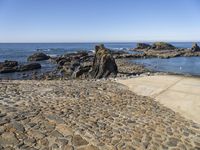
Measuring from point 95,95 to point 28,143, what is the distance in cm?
574

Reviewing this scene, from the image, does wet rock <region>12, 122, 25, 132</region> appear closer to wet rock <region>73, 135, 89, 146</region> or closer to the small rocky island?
the small rocky island

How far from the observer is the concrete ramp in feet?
35.0

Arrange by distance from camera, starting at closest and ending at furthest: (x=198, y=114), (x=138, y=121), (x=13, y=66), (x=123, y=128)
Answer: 1. (x=123, y=128)
2. (x=138, y=121)
3. (x=198, y=114)
4. (x=13, y=66)

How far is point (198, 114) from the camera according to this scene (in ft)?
33.0

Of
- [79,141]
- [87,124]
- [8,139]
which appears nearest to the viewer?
[8,139]

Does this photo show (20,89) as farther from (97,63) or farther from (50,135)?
(97,63)

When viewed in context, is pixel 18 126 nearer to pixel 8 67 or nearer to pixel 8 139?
pixel 8 139

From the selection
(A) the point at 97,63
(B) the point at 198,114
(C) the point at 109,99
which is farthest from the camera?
(A) the point at 97,63

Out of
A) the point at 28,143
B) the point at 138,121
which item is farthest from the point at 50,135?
the point at 138,121

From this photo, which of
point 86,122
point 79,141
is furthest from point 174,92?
point 79,141

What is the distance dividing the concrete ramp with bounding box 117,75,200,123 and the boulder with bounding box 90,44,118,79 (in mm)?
9535

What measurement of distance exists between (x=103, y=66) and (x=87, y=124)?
18.6 metres

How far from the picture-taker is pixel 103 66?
26.4 m

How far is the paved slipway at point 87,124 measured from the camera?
Result: 675 centimetres
